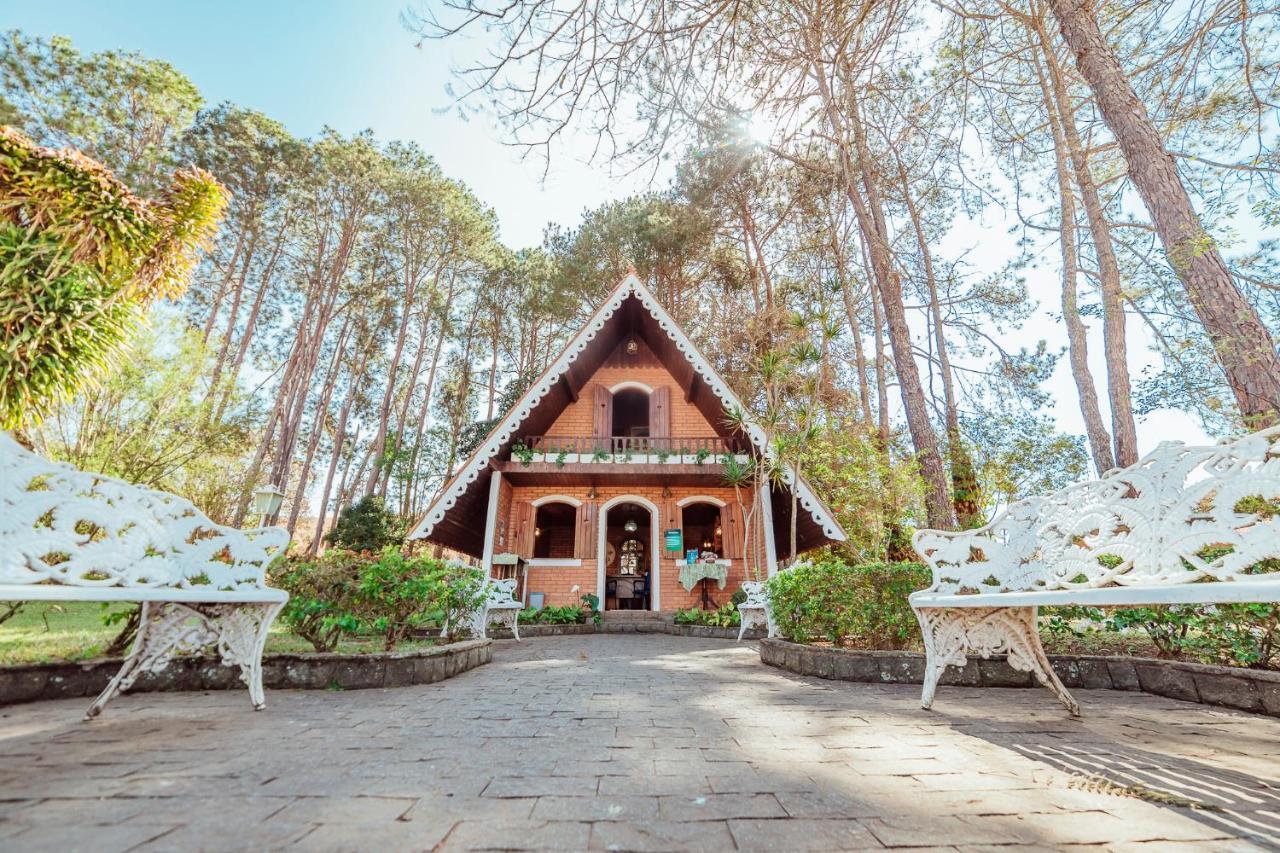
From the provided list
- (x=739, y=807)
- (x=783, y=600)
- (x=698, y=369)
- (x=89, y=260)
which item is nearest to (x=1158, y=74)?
(x=698, y=369)

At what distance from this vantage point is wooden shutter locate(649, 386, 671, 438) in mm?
12164

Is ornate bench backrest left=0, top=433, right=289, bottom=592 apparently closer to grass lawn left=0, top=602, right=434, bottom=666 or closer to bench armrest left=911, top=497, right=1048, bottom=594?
grass lawn left=0, top=602, right=434, bottom=666

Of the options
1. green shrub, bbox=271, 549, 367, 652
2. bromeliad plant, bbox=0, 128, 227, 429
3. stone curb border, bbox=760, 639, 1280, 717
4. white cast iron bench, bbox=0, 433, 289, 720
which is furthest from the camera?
bromeliad plant, bbox=0, 128, 227, 429

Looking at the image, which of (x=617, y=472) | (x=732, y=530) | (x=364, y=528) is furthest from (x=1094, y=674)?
(x=364, y=528)

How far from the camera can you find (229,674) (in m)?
3.43

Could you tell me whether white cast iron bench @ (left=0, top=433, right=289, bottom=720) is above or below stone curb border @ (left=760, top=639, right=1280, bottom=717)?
above

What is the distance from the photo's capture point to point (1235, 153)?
23.5ft

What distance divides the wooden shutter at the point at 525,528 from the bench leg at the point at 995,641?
916cm

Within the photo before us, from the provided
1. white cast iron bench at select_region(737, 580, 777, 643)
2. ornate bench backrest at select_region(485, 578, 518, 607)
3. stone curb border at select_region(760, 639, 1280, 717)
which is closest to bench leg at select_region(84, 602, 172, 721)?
stone curb border at select_region(760, 639, 1280, 717)

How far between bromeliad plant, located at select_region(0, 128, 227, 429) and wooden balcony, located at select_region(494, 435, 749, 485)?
5.80 m

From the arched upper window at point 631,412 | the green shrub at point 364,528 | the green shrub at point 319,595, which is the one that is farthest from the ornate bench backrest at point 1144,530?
the green shrub at point 364,528

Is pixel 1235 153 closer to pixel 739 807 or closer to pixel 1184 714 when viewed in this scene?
pixel 1184 714

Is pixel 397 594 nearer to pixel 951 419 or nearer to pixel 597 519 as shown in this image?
pixel 597 519

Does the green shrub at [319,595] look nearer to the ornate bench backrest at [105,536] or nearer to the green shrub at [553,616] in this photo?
the ornate bench backrest at [105,536]
